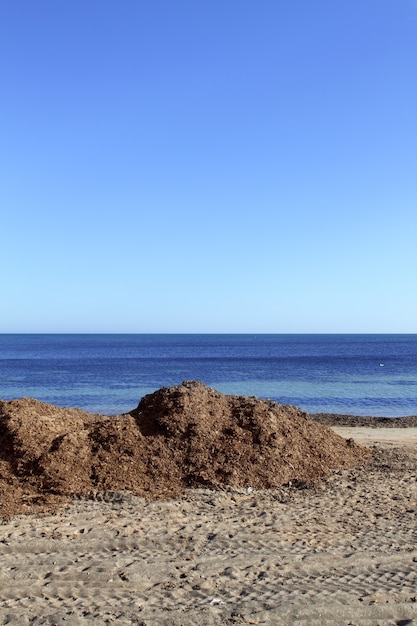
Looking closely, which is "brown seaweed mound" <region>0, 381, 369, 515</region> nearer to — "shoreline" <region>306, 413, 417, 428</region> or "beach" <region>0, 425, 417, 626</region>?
"beach" <region>0, 425, 417, 626</region>

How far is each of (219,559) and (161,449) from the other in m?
3.97

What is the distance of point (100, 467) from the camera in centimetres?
1005

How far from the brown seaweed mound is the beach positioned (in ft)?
1.55

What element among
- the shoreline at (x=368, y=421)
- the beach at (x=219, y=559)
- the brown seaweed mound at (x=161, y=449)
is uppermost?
the brown seaweed mound at (x=161, y=449)

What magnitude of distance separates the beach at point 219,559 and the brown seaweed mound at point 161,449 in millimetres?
473

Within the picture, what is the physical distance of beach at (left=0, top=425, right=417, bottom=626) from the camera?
5609mm

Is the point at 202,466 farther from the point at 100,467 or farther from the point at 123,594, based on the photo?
the point at 123,594

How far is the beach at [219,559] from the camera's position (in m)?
5.61

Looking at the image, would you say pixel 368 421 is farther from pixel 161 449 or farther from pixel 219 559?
pixel 219 559

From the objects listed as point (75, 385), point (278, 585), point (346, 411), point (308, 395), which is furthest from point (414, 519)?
point (75, 385)

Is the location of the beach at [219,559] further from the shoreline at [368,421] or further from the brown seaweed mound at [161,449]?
the shoreline at [368,421]

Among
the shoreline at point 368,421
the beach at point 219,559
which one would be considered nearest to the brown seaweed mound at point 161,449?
the beach at point 219,559

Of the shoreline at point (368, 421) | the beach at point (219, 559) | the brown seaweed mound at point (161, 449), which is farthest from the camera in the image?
the shoreline at point (368, 421)

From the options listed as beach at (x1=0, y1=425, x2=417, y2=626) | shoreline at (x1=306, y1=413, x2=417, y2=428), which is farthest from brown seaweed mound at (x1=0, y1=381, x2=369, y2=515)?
shoreline at (x1=306, y1=413, x2=417, y2=428)
